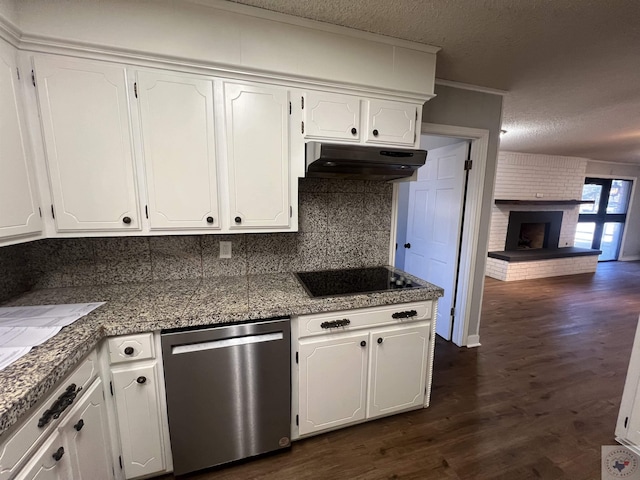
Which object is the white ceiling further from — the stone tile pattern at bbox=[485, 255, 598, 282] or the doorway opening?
the stone tile pattern at bbox=[485, 255, 598, 282]

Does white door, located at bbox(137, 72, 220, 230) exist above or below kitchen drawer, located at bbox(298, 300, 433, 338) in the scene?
above

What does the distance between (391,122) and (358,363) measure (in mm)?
1521

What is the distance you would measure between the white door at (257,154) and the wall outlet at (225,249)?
33 cm

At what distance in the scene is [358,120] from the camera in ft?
5.56

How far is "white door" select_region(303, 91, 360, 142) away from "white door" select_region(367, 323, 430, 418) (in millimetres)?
1232

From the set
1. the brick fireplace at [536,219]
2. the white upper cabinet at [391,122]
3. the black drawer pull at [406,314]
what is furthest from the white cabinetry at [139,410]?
the brick fireplace at [536,219]

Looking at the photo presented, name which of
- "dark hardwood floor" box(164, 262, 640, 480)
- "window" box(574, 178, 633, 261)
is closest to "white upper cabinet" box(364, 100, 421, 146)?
"dark hardwood floor" box(164, 262, 640, 480)

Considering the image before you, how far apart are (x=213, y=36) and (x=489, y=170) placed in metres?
2.44

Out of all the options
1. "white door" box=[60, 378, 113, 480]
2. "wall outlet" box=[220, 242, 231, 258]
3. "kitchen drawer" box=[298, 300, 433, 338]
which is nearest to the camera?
"white door" box=[60, 378, 113, 480]

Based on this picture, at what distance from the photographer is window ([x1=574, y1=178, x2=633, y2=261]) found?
20.7 ft

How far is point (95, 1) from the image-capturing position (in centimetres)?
124

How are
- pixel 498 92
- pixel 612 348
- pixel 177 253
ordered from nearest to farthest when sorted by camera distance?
pixel 177 253
pixel 498 92
pixel 612 348

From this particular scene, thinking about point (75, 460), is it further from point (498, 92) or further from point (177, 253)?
point (498, 92)

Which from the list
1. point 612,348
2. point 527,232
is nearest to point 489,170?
point 612,348
